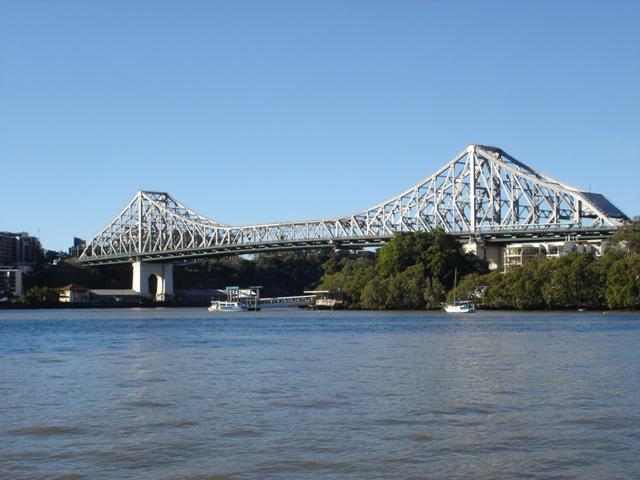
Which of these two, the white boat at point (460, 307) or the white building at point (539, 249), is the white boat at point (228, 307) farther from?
the white boat at point (460, 307)

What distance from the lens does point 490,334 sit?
42.5 metres

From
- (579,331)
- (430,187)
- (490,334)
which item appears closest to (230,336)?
(490,334)

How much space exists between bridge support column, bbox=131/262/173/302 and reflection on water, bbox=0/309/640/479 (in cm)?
9211

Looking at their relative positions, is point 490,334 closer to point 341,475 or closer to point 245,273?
point 341,475

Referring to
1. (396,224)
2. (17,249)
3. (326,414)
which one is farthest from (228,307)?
(326,414)

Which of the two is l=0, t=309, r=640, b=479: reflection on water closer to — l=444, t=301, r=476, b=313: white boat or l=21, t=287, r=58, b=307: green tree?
l=444, t=301, r=476, b=313: white boat

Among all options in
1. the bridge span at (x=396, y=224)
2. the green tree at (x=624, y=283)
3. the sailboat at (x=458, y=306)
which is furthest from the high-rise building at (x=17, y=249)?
the green tree at (x=624, y=283)

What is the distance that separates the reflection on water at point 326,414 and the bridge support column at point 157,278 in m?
92.1

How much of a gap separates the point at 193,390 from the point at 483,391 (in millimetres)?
6176

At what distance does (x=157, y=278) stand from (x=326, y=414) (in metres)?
115

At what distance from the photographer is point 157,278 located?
131 m

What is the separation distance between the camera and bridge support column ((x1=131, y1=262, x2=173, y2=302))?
409 ft

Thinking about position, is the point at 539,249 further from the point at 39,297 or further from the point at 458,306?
the point at 39,297

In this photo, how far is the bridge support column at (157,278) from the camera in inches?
4911
